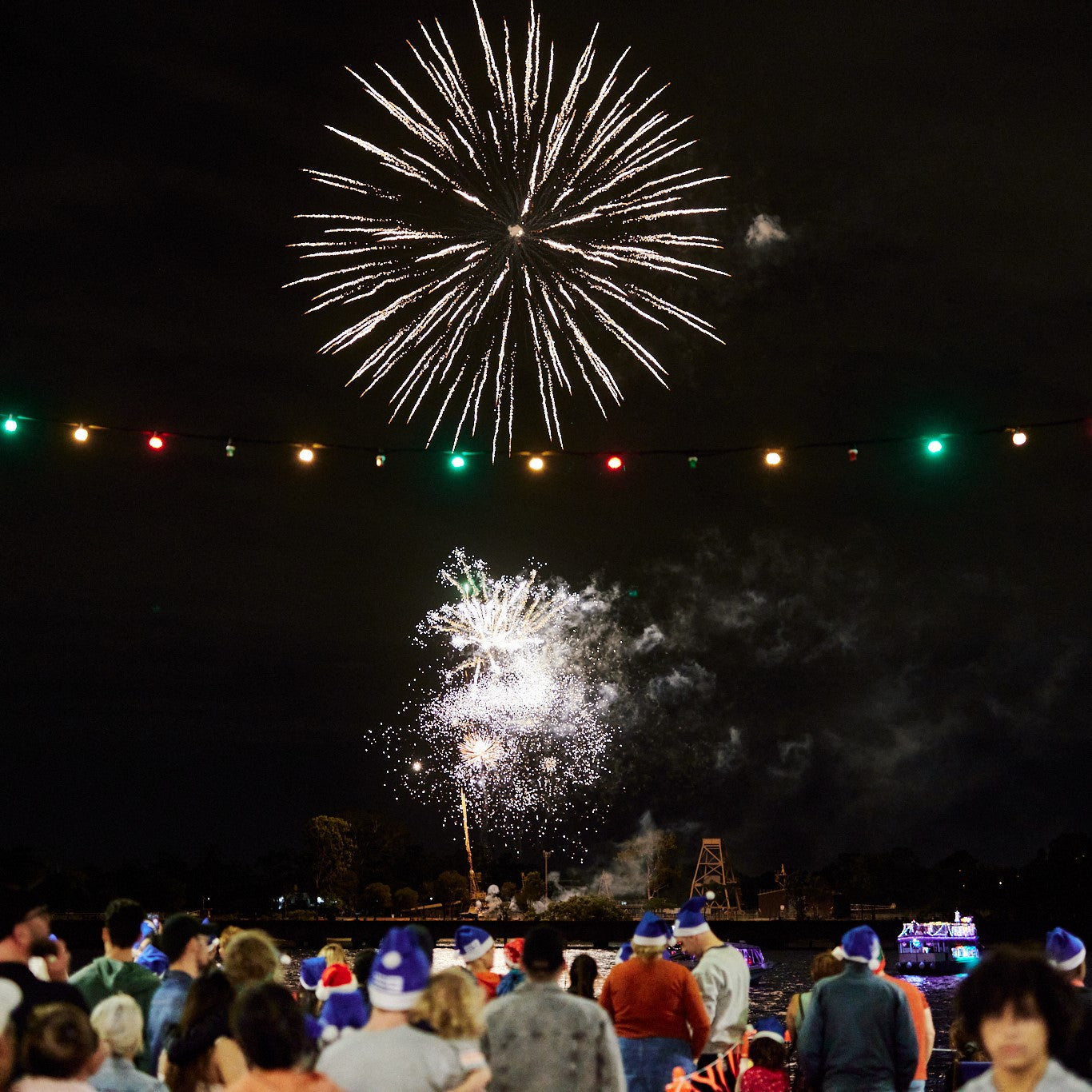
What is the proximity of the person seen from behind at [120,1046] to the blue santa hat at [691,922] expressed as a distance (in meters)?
3.22

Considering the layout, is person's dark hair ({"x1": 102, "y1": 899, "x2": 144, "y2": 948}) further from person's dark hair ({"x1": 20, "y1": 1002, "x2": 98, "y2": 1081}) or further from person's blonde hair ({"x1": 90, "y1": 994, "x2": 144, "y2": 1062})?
person's dark hair ({"x1": 20, "y1": 1002, "x2": 98, "y2": 1081})

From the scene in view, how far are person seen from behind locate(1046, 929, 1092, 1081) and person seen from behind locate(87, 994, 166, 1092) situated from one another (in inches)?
138

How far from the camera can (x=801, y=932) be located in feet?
381

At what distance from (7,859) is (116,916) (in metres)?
118

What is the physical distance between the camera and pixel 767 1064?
8.37m

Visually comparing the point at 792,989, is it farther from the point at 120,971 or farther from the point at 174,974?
the point at 174,974

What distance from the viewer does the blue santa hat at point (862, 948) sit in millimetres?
7137

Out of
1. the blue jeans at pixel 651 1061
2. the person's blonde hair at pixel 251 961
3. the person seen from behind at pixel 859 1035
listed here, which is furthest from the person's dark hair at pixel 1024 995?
the blue jeans at pixel 651 1061

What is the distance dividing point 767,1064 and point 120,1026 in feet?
13.9

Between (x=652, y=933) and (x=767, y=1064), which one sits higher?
(x=652, y=933)

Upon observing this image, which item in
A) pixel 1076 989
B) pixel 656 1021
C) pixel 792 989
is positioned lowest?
pixel 792 989

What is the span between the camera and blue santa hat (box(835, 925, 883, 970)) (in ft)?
23.4

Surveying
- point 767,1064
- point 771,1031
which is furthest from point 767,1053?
point 771,1031

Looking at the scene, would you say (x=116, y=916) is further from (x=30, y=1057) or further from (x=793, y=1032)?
(x=793, y=1032)
